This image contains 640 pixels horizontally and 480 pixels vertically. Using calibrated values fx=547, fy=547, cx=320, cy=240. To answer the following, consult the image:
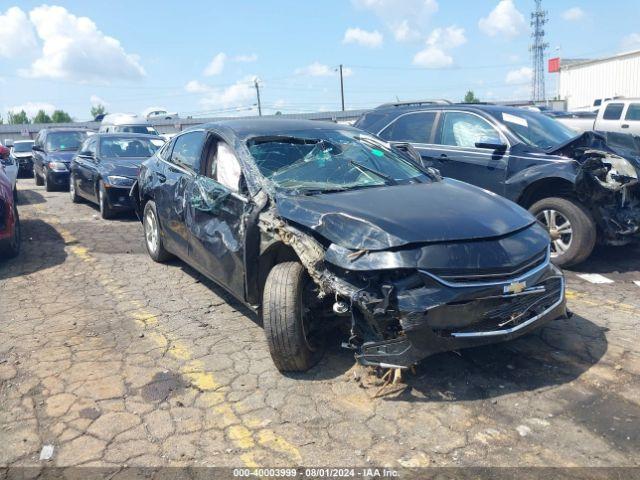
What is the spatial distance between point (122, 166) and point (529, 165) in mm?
6775

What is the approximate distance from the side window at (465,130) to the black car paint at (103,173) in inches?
207

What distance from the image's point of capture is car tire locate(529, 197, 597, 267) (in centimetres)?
584

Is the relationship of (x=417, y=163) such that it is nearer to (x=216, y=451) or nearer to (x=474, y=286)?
(x=474, y=286)

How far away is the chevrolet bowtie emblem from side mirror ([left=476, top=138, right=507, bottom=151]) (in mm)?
3404

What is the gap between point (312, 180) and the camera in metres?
4.25

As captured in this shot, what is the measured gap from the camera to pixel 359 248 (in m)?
3.33

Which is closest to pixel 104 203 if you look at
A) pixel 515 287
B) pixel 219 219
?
pixel 219 219

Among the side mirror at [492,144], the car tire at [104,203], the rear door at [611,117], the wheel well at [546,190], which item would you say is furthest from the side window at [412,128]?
the rear door at [611,117]

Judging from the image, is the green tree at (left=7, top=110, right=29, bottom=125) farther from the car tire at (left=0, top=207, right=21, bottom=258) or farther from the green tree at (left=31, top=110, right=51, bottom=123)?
the car tire at (left=0, top=207, right=21, bottom=258)

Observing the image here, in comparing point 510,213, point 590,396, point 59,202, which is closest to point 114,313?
point 510,213

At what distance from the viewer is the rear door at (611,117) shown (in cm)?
1515

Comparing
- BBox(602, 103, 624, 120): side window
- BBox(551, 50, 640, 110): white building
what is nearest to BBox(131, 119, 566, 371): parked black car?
BBox(602, 103, 624, 120): side window

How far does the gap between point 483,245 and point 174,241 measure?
10.8ft

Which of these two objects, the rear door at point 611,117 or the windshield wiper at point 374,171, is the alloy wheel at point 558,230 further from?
the rear door at point 611,117
